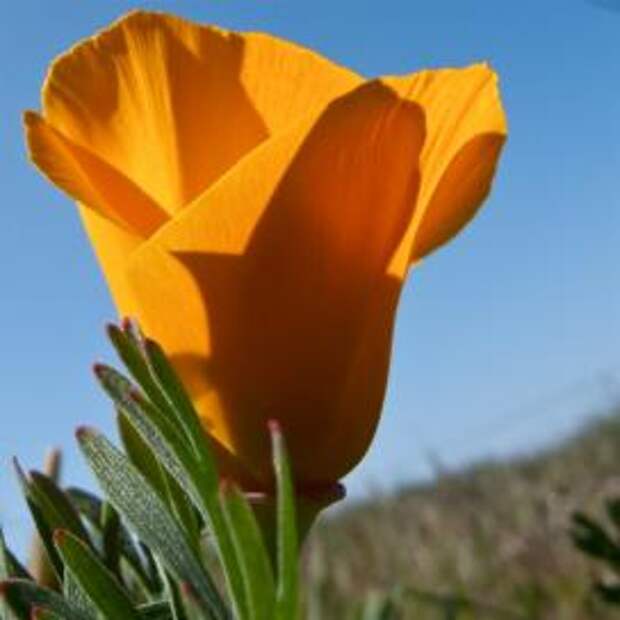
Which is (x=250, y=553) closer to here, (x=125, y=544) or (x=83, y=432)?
(x=83, y=432)

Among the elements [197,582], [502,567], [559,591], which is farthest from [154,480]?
[502,567]

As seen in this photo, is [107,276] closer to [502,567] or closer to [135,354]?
[135,354]

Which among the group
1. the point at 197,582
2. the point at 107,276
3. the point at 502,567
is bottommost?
the point at 502,567

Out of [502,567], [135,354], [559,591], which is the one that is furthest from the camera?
[502,567]

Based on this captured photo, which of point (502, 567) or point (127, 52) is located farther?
point (502, 567)

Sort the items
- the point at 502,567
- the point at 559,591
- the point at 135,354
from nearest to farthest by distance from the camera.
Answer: the point at 135,354
the point at 559,591
the point at 502,567

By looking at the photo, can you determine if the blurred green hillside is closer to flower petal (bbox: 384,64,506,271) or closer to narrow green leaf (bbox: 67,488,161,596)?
narrow green leaf (bbox: 67,488,161,596)
